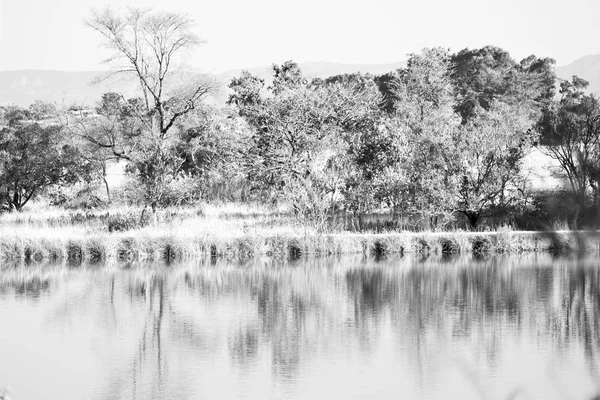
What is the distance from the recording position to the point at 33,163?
118ft

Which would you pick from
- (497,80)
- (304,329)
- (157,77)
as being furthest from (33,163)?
(497,80)

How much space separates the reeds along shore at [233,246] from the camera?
24.8 metres

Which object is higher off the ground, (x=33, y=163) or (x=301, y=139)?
(x=301, y=139)

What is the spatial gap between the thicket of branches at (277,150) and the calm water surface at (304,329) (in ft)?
15.0

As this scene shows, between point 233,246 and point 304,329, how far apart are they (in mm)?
8745

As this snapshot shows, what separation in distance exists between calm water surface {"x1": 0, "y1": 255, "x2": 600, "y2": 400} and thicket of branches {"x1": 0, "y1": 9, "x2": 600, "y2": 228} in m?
4.58

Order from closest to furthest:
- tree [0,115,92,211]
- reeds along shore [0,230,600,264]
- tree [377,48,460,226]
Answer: reeds along shore [0,230,600,264] → tree [377,48,460,226] → tree [0,115,92,211]

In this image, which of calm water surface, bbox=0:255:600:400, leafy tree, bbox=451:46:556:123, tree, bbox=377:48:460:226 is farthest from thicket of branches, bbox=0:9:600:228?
leafy tree, bbox=451:46:556:123

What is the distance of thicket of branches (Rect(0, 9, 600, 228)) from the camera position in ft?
94.1

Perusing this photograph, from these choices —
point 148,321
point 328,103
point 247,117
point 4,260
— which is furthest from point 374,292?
point 247,117

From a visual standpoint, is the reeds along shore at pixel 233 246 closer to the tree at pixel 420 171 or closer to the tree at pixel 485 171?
the tree at pixel 420 171

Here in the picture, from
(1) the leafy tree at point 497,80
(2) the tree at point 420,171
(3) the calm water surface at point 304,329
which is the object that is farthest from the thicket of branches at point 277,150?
(1) the leafy tree at point 497,80

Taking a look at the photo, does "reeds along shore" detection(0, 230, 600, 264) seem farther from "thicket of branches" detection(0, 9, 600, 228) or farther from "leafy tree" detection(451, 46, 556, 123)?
"leafy tree" detection(451, 46, 556, 123)

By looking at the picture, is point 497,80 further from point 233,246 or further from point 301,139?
point 233,246
